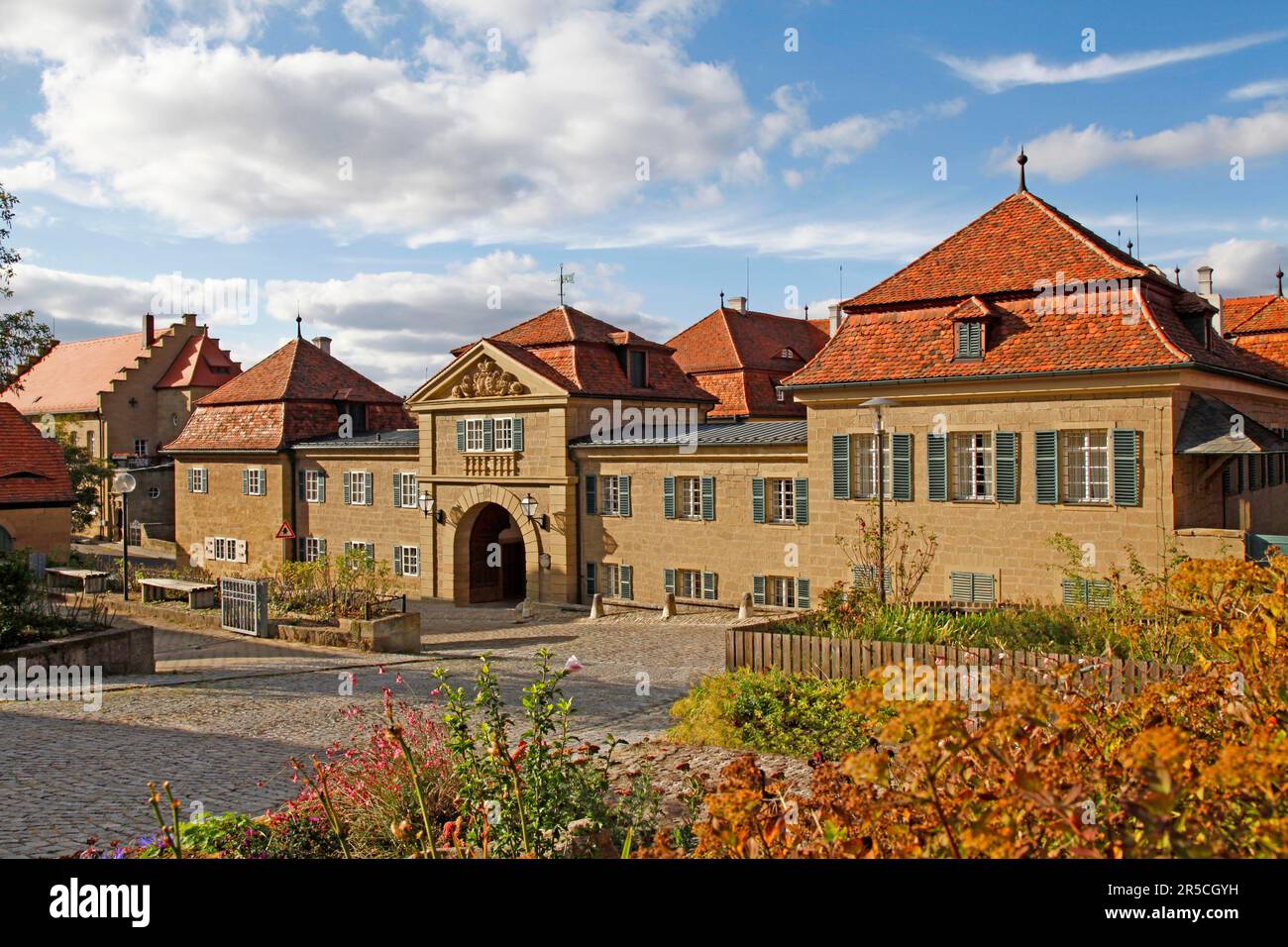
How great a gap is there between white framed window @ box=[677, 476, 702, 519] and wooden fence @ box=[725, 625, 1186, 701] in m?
12.3

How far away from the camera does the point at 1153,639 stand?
40.8 ft

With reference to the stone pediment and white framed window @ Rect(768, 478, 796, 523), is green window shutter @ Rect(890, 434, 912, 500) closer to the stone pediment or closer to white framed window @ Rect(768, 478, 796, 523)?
white framed window @ Rect(768, 478, 796, 523)

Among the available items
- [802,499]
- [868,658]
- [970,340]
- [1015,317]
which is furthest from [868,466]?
[868,658]

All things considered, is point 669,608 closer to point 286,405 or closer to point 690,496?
point 690,496

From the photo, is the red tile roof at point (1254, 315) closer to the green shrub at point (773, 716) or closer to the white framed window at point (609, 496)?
the white framed window at point (609, 496)

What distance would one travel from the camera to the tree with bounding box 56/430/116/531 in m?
44.7

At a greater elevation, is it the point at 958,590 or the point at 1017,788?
the point at 1017,788

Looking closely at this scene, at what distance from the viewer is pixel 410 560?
34.5 m

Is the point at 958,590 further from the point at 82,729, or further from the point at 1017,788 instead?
the point at 1017,788

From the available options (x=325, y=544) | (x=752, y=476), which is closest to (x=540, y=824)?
(x=752, y=476)

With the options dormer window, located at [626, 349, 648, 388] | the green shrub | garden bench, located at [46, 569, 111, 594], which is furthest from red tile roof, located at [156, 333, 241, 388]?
the green shrub

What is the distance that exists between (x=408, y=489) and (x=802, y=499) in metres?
15.1
